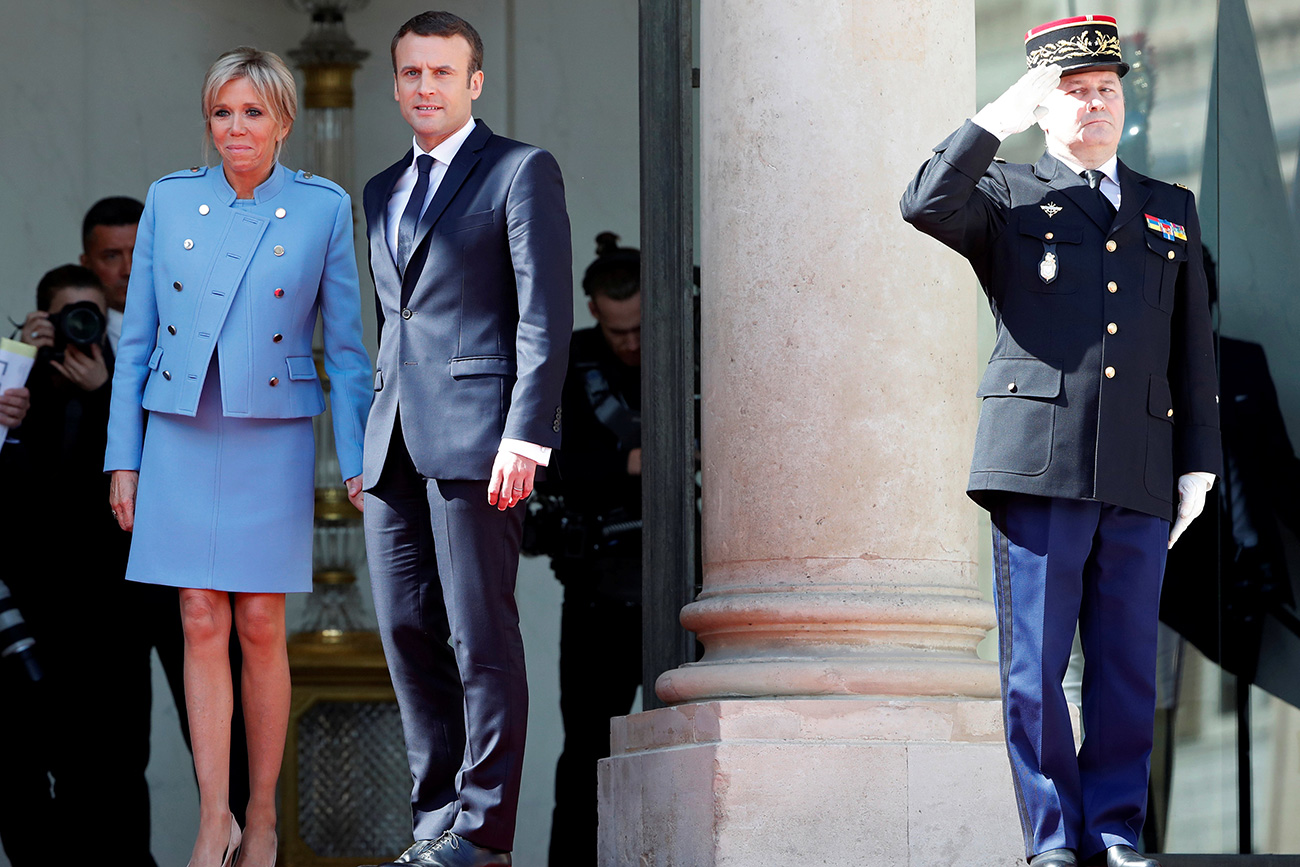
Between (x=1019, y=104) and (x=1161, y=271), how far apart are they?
1.61 feet

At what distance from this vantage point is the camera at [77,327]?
790cm

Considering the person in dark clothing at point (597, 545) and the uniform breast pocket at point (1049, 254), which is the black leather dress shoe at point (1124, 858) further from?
the person in dark clothing at point (597, 545)

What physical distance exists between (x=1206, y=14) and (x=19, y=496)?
4810mm

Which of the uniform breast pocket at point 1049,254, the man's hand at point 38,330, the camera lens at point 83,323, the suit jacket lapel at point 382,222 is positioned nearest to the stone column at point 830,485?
the uniform breast pocket at point 1049,254

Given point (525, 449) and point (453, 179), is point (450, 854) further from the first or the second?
point (453, 179)

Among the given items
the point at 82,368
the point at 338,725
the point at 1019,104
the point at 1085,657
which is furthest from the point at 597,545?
the point at 1019,104

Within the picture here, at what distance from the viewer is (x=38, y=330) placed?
8.34 metres

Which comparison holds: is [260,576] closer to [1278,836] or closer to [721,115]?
[721,115]

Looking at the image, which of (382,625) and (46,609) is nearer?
(382,625)

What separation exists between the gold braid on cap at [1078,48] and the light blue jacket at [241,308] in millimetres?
1778

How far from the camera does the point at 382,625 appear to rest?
4855mm

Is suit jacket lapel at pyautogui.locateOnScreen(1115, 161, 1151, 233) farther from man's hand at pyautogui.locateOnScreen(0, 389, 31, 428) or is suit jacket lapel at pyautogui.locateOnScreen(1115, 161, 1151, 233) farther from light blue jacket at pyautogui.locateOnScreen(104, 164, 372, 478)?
man's hand at pyautogui.locateOnScreen(0, 389, 31, 428)

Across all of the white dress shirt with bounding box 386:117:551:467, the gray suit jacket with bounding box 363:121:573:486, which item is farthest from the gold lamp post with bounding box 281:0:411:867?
the gray suit jacket with bounding box 363:121:573:486

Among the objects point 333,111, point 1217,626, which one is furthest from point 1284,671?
point 333,111
